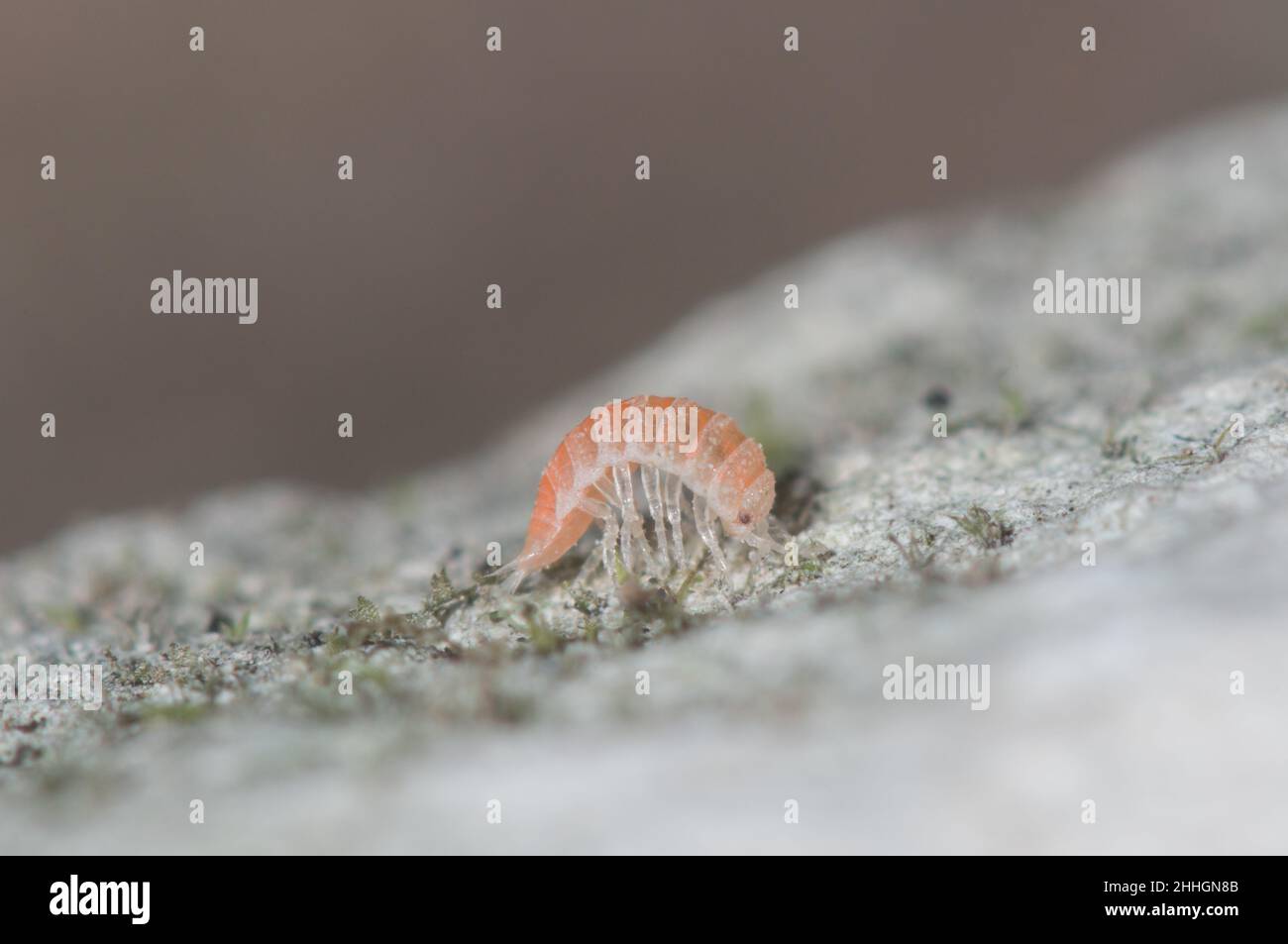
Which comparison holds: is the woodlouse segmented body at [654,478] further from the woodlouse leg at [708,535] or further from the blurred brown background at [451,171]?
the blurred brown background at [451,171]

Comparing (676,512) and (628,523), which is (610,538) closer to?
(628,523)

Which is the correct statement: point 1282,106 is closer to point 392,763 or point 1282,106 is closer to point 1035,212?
point 1035,212

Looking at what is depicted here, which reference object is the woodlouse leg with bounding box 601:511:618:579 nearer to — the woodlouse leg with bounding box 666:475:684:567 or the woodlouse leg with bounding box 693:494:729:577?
the woodlouse leg with bounding box 666:475:684:567

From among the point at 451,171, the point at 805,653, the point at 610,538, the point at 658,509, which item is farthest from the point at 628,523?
the point at 451,171

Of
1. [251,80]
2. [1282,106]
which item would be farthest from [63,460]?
[1282,106]

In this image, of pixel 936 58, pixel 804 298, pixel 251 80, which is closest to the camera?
pixel 804 298
